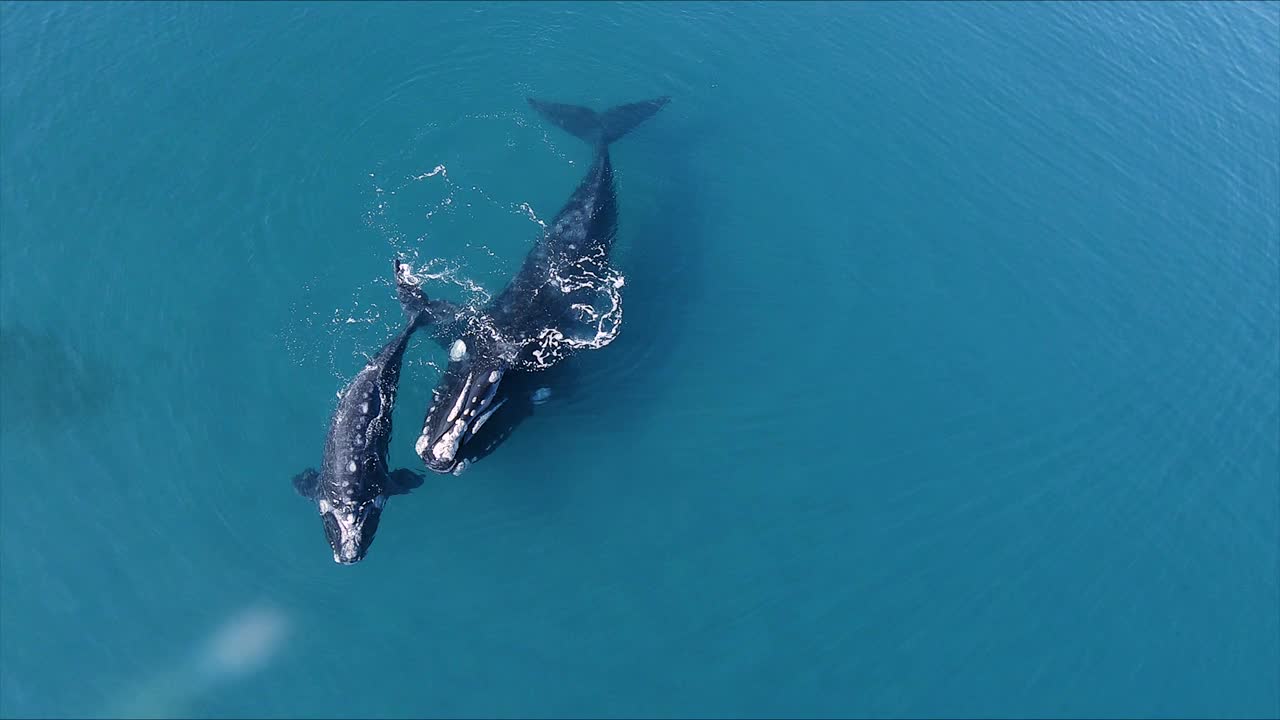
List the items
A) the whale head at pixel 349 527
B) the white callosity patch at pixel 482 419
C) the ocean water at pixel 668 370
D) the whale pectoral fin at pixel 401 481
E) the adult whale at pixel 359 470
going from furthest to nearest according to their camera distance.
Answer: the white callosity patch at pixel 482 419 → the whale pectoral fin at pixel 401 481 → the ocean water at pixel 668 370 → the adult whale at pixel 359 470 → the whale head at pixel 349 527

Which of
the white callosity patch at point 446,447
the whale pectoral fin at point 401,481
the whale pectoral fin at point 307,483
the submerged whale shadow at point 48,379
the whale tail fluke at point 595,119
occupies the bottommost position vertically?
the submerged whale shadow at point 48,379

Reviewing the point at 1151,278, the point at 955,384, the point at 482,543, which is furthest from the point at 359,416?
the point at 1151,278

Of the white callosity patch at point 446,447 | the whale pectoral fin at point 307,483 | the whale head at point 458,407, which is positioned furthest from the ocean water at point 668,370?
the white callosity patch at point 446,447

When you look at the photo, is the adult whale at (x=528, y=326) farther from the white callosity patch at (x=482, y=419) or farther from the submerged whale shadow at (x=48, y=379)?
the submerged whale shadow at (x=48, y=379)

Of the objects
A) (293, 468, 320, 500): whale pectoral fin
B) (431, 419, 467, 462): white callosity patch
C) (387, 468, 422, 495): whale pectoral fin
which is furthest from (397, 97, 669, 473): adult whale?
(293, 468, 320, 500): whale pectoral fin

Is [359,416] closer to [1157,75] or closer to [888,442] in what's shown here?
[888,442]
